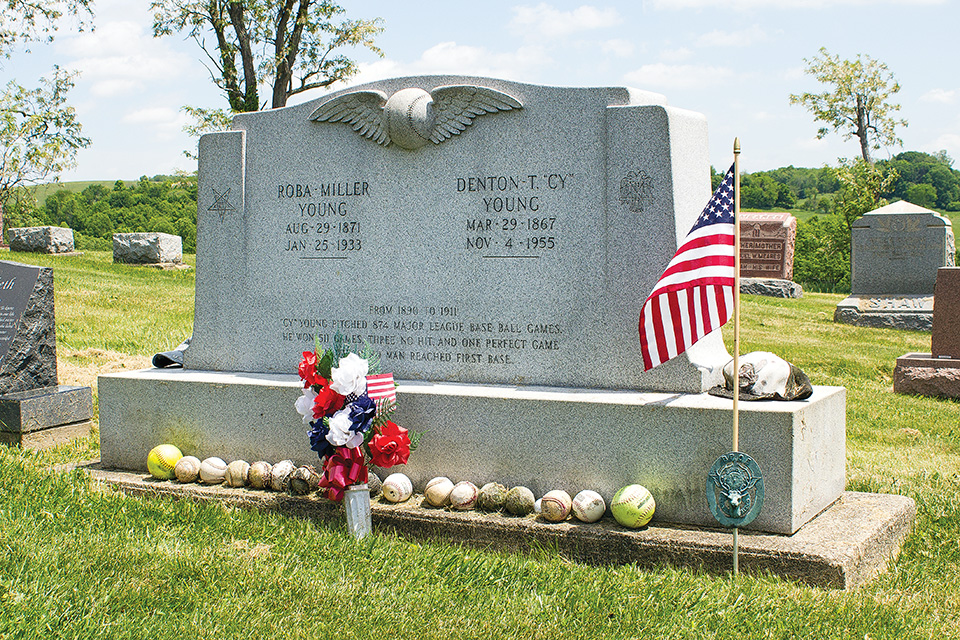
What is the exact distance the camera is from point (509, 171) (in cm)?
511

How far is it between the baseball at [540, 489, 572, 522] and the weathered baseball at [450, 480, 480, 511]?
0.40 m

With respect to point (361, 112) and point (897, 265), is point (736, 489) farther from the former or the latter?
point (897, 265)

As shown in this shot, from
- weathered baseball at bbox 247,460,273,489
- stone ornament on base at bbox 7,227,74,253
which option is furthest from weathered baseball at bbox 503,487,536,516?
stone ornament on base at bbox 7,227,74,253

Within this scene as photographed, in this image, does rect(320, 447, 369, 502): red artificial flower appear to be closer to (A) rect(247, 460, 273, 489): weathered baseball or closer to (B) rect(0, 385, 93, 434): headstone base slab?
(A) rect(247, 460, 273, 489): weathered baseball

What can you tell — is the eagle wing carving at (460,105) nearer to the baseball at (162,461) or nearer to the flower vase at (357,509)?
the flower vase at (357,509)

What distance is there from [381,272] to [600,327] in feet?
4.84

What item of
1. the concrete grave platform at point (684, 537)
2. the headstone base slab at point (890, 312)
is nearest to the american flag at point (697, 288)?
the concrete grave platform at point (684, 537)

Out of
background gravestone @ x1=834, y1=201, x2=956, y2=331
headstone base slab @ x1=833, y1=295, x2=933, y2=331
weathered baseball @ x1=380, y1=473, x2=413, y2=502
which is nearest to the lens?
weathered baseball @ x1=380, y1=473, x2=413, y2=502

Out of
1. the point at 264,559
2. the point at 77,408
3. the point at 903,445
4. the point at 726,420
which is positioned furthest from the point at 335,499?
the point at 903,445

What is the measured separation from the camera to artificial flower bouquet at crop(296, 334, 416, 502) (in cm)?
443

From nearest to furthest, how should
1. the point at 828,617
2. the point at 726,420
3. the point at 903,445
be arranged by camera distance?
the point at 828,617
the point at 726,420
the point at 903,445

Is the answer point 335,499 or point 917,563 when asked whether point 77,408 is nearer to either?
point 335,499

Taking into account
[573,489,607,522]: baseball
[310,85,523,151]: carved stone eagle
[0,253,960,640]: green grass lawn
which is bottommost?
[0,253,960,640]: green grass lawn

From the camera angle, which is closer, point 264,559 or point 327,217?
point 264,559
